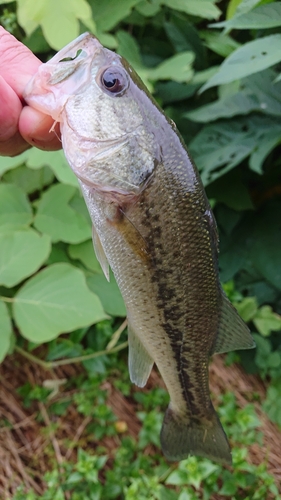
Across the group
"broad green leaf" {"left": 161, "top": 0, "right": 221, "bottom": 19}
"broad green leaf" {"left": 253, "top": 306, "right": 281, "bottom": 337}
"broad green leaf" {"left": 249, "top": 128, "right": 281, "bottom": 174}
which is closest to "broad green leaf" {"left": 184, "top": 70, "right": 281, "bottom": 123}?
"broad green leaf" {"left": 249, "top": 128, "right": 281, "bottom": 174}

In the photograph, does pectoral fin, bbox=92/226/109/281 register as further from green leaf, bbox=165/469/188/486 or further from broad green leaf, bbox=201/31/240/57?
broad green leaf, bbox=201/31/240/57

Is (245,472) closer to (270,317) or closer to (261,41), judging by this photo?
(270,317)

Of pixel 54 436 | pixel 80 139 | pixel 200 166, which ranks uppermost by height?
pixel 80 139

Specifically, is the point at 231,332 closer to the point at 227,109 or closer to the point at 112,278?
the point at 112,278

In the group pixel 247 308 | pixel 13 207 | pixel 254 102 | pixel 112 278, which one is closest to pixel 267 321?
pixel 247 308

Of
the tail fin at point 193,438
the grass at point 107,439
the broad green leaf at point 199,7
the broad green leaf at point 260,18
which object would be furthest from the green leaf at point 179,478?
the broad green leaf at point 199,7

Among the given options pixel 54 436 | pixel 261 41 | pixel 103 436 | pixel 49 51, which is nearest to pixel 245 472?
pixel 103 436

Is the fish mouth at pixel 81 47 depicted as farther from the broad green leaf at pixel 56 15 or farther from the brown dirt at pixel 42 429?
the brown dirt at pixel 42 429
